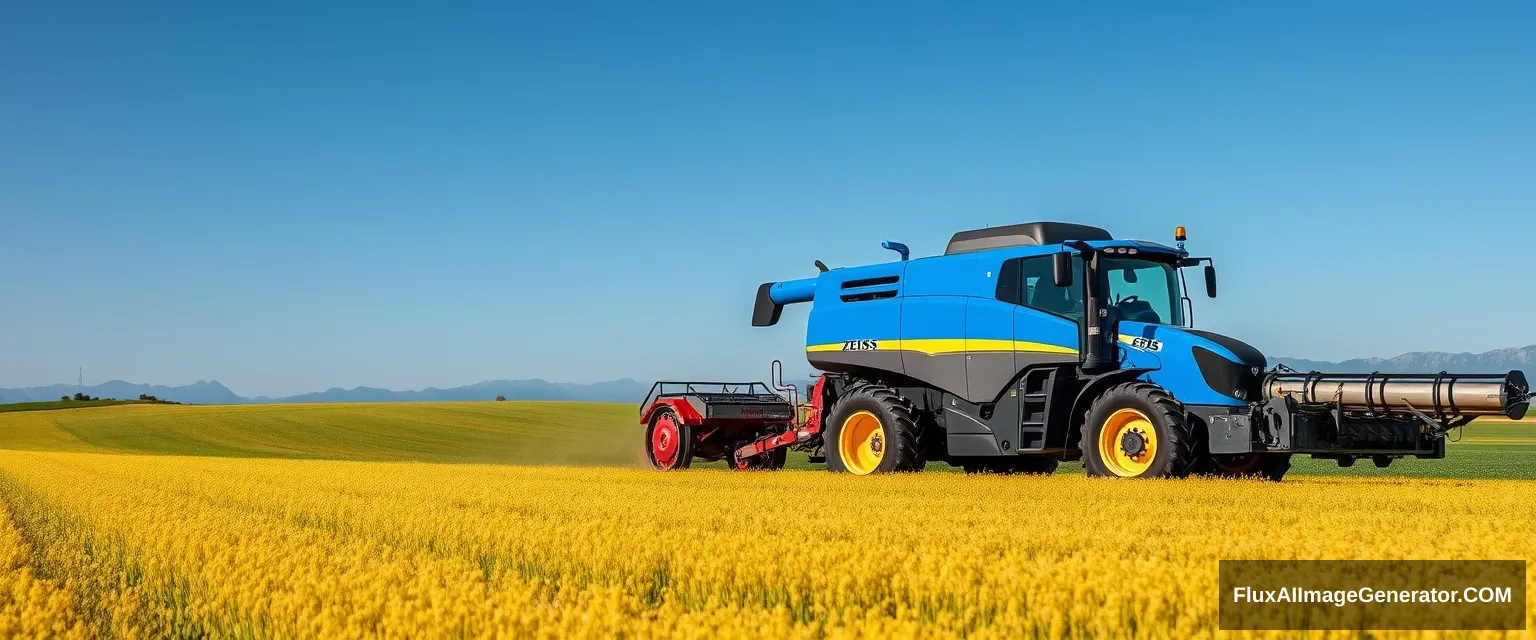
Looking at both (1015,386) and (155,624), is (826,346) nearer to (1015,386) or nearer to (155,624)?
(1015,386)

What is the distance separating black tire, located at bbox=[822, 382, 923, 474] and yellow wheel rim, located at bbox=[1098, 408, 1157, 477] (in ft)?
9.15

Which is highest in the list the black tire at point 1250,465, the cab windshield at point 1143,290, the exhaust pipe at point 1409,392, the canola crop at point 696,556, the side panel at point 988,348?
the cab windshield at point 1143,290

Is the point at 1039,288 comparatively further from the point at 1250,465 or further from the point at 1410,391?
the point at 1410,391

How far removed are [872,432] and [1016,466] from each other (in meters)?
2.12

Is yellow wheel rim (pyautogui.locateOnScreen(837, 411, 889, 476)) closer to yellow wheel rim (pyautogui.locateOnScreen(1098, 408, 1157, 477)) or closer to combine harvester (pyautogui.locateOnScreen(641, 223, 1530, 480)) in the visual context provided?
combine harvester (pyautogui.locateOnScreen(641, 223, 1530, 480))

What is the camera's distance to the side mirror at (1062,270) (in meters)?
13.3

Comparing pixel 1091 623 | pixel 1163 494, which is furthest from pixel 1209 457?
pixel 1091 623

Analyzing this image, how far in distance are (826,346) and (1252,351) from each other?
5.92 m

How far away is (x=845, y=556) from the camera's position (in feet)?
Result: 18.8

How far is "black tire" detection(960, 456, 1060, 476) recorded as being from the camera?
54.9ft

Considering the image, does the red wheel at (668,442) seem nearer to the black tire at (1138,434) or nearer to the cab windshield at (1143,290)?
the black tire at (1138,434)

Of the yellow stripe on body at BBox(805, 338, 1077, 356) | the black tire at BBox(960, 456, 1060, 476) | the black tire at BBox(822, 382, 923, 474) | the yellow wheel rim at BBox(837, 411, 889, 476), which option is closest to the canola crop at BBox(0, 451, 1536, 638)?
the yellow stripe on body at BBox(805, 338, 1077, 356)

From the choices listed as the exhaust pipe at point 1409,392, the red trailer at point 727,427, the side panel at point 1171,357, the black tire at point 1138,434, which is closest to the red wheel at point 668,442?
the red trailer at point 727,427

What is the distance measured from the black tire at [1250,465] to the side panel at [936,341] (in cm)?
305
